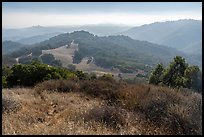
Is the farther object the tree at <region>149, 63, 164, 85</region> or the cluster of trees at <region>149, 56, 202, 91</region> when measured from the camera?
the tree at <region>149, 63, 164, 85</region>

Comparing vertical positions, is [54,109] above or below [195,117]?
below

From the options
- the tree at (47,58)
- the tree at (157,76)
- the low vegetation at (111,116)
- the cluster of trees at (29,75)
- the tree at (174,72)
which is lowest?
the tree at (47,58)

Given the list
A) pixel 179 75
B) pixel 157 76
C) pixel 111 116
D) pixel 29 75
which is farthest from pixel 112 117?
pixel 157 76

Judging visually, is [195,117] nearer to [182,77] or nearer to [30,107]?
[30,107]

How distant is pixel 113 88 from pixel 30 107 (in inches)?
178

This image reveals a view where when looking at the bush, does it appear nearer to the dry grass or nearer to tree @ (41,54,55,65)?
the dry grass

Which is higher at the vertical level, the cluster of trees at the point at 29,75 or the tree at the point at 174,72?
the cluster of trees at the point at 29,75

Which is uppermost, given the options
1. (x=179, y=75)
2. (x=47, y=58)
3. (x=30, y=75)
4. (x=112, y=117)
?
(x=112, y=117)

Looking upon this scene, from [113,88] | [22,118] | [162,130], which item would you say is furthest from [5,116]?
Answer: [113,88]

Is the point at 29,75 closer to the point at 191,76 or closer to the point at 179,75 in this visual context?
the point at 179,75

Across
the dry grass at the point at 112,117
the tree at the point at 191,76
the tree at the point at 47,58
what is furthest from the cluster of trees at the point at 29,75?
the tree at the point at 47,58

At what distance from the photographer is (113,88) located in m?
13.0

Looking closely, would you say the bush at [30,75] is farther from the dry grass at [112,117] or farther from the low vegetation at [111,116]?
the dry grass at [112,117]

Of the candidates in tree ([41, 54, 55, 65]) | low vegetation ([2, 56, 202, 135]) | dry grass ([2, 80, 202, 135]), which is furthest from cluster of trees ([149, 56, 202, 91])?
tree ([41, 54, 55, 65])
